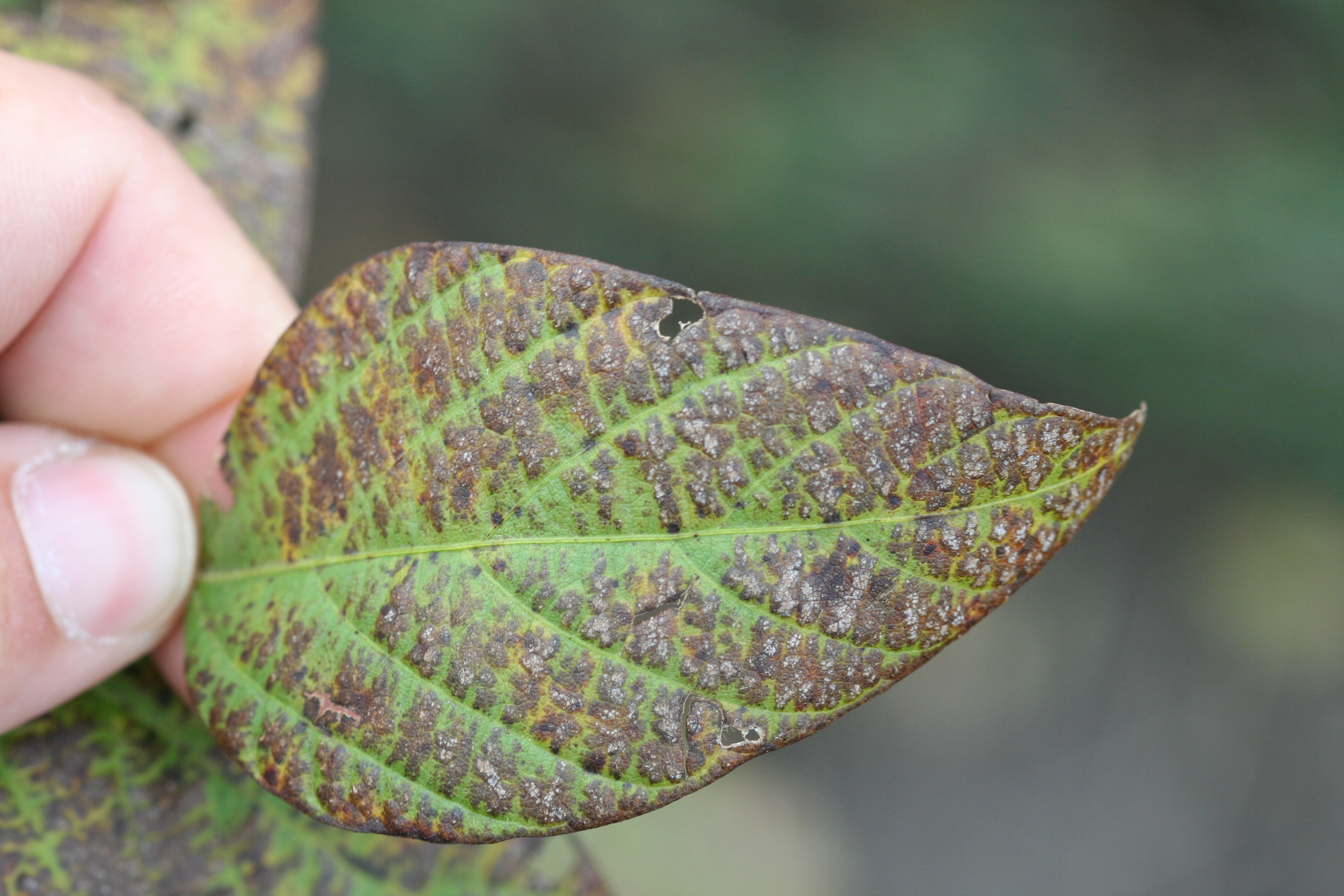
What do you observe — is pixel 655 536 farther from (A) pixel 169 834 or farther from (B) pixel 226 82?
(B) pixel 226 82

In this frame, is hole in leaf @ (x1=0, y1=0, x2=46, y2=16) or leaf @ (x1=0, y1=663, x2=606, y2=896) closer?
leaf @ (x1=0, y1=663, x2=606, y2=896)

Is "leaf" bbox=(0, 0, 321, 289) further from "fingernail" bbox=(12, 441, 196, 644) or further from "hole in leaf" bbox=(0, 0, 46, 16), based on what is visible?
"fingernail" bbox=(12, 441, 196, 644)

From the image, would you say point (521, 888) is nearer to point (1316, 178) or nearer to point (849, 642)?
point (849, 642)

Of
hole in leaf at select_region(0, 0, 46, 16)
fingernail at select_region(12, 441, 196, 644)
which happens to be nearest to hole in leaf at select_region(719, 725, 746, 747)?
fingernail at select_region(12, 441, 196, 644)

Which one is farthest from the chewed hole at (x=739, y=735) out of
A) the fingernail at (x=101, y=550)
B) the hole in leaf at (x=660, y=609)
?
the fingernail at (x=101, y=550)

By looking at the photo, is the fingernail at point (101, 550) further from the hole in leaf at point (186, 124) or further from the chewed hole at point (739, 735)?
the chewed hole at point (739, 735)
